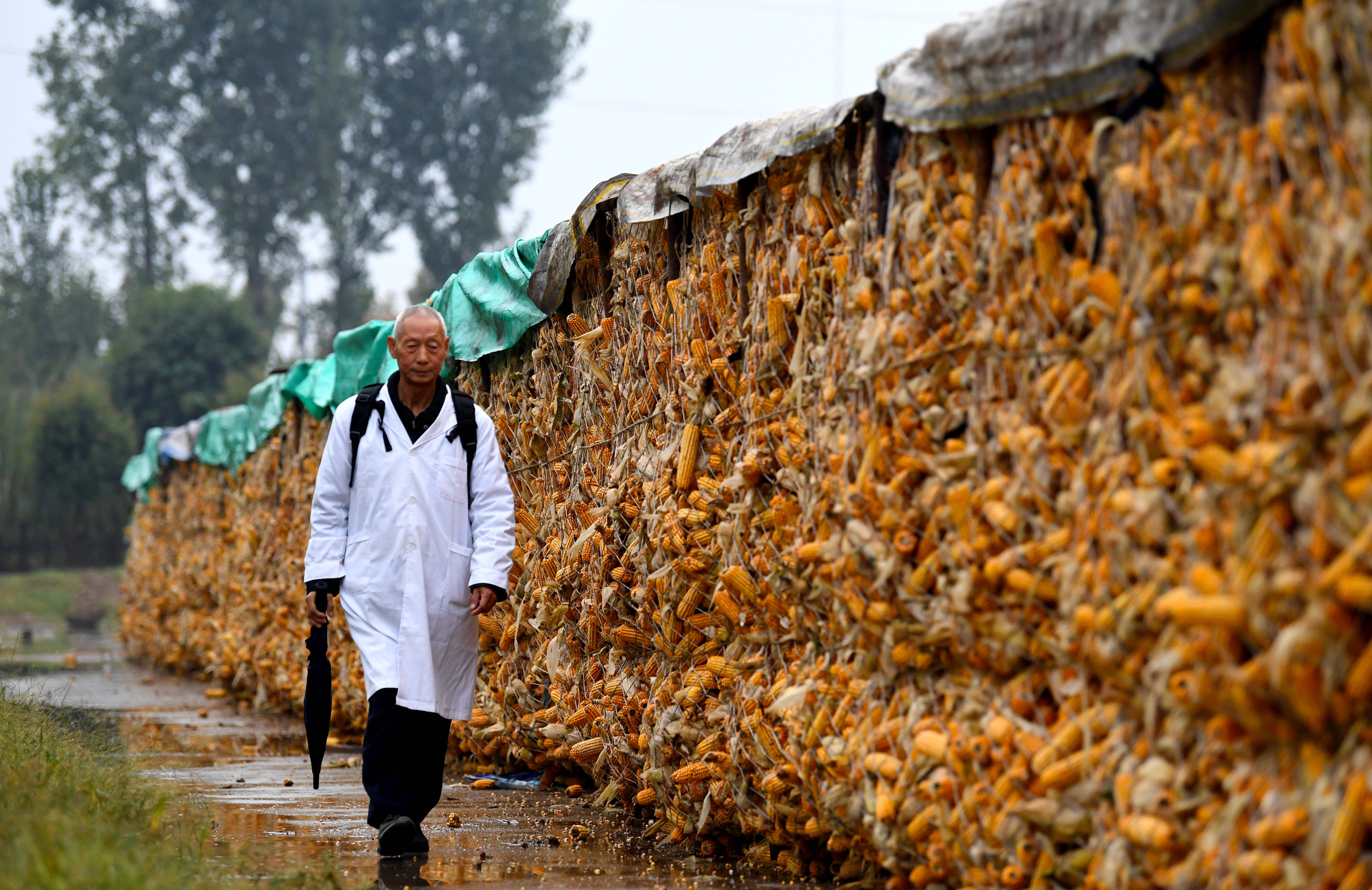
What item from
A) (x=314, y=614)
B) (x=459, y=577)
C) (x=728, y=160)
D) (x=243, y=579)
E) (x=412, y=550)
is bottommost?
(x=243, y=579)

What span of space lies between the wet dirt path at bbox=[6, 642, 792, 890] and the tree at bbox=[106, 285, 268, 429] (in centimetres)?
2800

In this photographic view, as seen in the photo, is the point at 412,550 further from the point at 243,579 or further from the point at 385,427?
the point at 243,579

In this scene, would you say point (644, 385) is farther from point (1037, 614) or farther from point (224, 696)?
point (224, 696)

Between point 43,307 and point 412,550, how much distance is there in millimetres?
51054

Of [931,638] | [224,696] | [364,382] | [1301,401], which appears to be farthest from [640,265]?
[224,696]

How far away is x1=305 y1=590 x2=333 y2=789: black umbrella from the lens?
520 centimetres

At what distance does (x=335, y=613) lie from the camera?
9.16 m

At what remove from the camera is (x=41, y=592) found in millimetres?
29484

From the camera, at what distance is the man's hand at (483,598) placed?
5223mm

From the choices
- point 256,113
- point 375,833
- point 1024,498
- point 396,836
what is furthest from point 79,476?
point 1024,498

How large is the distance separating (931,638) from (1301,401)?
123cm

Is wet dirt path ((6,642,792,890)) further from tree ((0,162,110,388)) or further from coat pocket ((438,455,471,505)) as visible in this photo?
tree ((0,162,110,388))

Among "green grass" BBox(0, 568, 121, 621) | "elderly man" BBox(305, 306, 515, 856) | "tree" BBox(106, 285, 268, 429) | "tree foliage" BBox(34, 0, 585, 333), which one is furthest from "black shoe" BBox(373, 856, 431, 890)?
"tree foliage" BBox(34, 0, 585, 333)

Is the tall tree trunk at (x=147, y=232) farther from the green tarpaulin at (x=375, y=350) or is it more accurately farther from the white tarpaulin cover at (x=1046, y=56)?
the white tarpaulin cover at (x=1046, y=56)
